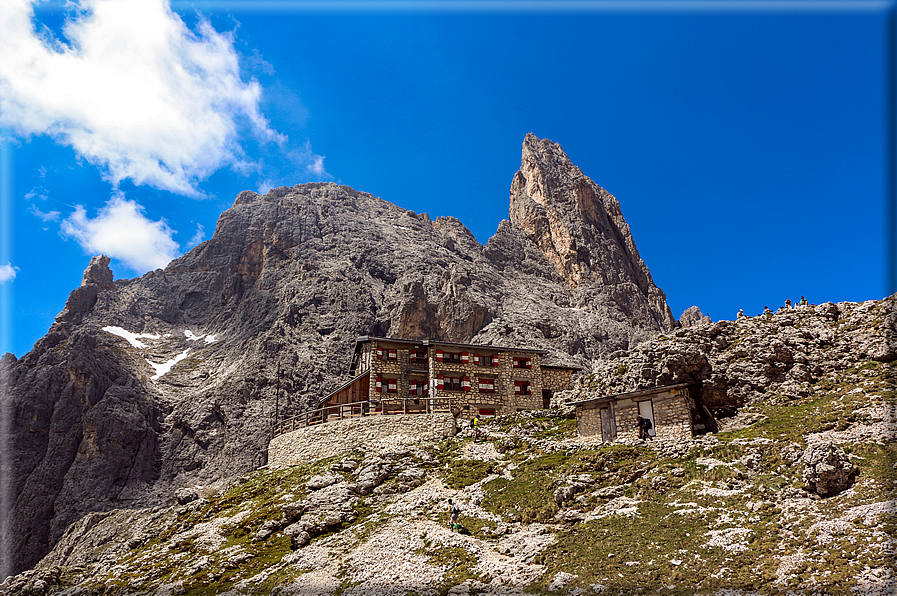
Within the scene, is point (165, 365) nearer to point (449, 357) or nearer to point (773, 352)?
point (449, 357)

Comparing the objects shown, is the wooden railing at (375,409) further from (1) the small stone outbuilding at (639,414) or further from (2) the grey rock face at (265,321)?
(2) the grey rock face at (265,321)

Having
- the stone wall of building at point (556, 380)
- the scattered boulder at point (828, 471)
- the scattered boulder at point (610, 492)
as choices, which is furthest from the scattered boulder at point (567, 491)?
the stone wall of building at point (556, 380)

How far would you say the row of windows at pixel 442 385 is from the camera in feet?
216

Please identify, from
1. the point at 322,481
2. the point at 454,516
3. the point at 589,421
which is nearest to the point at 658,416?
the point at 589,421

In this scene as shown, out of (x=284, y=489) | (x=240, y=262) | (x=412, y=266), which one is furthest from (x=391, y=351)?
(x=240, y=262)

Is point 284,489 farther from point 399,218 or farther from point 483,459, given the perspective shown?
point 399,218

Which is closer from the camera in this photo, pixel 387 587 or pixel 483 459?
pixel 387 587

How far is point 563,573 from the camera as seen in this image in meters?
24.2

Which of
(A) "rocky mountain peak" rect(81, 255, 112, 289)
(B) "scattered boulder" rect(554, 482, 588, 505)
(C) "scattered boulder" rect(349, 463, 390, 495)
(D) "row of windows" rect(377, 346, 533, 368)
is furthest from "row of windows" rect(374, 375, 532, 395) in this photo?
(A) "rocky mountain peak" rect(81, 255, 112, 289)

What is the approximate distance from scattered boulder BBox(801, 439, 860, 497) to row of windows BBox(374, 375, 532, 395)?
42.4 metres

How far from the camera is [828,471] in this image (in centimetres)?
2503

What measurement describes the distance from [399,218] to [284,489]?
150 m

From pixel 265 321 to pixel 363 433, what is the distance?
311ft

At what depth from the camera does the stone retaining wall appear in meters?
52.5
